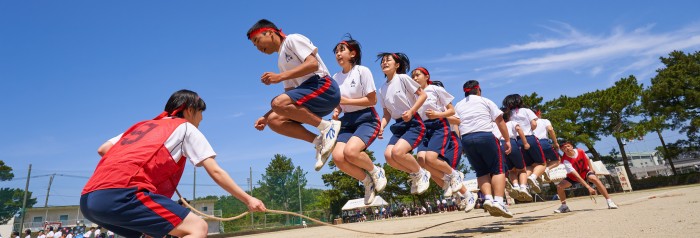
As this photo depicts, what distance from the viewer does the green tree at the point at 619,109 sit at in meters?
38.2

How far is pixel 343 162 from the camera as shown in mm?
5586

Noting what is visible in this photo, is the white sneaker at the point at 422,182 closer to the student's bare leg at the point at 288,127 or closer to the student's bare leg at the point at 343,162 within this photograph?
the student's bare leg at the point at 343,162

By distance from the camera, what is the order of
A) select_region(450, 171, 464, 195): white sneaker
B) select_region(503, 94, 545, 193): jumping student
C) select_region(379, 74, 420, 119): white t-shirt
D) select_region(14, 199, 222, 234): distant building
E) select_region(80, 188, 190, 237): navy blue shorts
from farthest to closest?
select_region(14, 199, 222, 234): distant building → select_region(503, 94, 545, 193): jumping student → select_region(450, 171, 464, 195): white sneaker → select_region(379, 74, 420, 119): white t-shirt → select_region(80, 188, 190, 237): navy blue shorts

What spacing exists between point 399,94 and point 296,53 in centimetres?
194

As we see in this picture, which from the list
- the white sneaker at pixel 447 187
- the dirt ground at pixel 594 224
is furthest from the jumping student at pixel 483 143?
the dirt ground at pixel 594 224

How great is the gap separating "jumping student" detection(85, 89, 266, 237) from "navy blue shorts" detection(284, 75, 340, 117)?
6.47 feet

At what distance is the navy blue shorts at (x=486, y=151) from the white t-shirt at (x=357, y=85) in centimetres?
176

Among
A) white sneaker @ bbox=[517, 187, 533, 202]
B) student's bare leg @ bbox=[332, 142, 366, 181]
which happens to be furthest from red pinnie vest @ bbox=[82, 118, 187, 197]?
white sneaker @ bbox=[517, 187, 533, 202]

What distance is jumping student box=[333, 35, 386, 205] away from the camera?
18.2 feet

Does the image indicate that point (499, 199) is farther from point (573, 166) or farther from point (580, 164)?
point (580, 164)

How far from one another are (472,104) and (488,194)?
1449 mm

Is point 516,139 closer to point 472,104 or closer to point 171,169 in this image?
point 472,104

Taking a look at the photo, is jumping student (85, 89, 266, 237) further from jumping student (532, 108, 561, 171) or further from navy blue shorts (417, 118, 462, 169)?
jumping student (532, 108, 561, 171)

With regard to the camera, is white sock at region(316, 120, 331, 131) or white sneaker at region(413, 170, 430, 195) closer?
white sock at region(316, 120, 331, 131)
